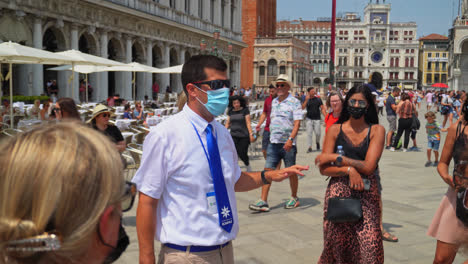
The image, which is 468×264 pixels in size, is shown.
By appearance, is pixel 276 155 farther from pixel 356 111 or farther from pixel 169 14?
pixel 169 14

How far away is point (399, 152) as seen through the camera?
12656 millimetres

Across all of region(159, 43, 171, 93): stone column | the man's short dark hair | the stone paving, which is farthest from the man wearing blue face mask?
region(159, 43, 171, 93): stone column

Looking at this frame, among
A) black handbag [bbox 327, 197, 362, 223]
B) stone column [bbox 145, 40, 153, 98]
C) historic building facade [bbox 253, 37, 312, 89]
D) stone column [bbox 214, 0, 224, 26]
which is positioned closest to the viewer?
black handbag [bbox 327, 197, 362, 223]

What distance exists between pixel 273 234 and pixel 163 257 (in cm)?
307

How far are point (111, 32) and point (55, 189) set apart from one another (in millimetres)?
26216

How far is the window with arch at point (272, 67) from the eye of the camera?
64.3m

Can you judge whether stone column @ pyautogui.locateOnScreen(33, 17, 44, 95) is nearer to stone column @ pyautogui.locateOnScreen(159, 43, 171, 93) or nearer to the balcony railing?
the balcony railing

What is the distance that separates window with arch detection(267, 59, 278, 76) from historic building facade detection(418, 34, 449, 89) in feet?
206

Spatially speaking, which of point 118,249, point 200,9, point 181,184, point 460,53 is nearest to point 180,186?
point 181,184

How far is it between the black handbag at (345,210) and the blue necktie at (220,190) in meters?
1.17

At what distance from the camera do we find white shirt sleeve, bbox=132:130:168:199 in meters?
2.34

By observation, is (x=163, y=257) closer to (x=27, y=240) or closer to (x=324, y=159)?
(x=27, y=240)

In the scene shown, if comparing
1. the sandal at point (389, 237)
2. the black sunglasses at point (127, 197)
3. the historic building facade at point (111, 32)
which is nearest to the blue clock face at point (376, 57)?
the historic building facade at point (111, 32)

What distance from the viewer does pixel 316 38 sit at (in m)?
119
